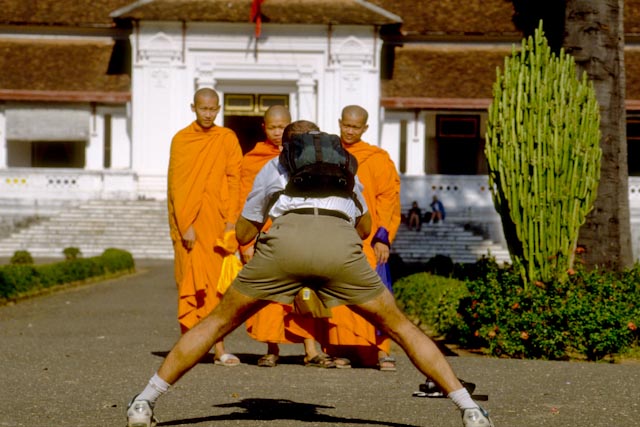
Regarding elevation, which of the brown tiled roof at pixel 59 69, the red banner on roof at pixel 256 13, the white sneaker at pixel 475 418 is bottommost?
the white sneaker at pixel 475 418

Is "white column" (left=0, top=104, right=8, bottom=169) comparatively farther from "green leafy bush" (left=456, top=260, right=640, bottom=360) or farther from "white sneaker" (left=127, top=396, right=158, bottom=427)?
"white sneaker" (left=127, top=396, right=158, bottom=427)

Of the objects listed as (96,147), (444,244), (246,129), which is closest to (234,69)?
(246,129)

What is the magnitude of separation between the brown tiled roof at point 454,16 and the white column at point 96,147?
856 cm

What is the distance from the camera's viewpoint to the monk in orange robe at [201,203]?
9875 millimetres

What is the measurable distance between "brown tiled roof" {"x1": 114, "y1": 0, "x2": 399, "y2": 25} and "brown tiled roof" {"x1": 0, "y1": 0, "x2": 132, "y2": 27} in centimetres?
235

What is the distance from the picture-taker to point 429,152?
39.6 meters

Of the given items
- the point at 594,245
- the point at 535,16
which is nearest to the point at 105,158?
the point at 535,16

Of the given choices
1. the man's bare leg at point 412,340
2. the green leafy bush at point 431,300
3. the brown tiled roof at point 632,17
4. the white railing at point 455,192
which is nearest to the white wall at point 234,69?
the white railing at point 455,192

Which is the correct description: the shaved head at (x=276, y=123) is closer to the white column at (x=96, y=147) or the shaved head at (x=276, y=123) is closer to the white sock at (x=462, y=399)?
the white sock at (x=462, y=399)

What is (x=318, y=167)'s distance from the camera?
6.55 metres

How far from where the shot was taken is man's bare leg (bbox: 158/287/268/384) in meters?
6.42

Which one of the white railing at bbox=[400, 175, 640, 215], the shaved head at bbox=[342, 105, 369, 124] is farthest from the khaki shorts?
the white railing at bbox=[400, 175, 640, 215]

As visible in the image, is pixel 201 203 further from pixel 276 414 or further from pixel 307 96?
pixel 307 96


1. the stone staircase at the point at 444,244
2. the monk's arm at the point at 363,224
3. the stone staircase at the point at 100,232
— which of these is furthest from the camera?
the stone staircase at the point at 444,244
